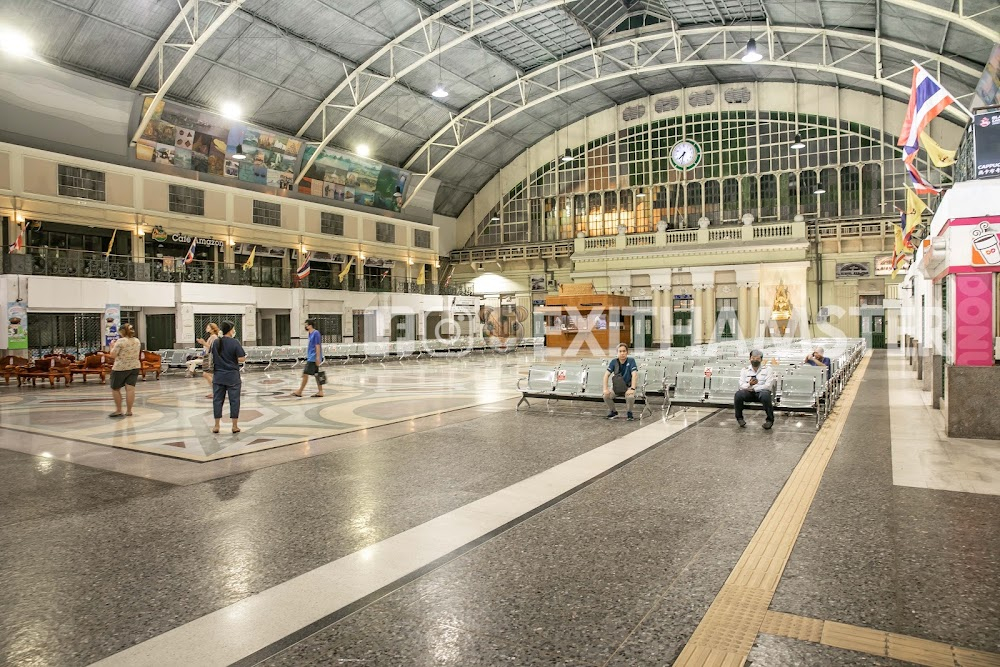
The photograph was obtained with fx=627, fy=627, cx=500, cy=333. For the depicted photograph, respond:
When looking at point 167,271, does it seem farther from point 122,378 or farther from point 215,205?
point 122,378

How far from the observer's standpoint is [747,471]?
735cm

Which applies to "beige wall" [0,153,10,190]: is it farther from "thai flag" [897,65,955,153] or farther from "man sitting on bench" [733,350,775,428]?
"thai flag" [897,65,955,153]

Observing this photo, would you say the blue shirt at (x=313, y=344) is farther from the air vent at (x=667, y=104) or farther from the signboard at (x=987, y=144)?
the air vent at (x=667, y=104)

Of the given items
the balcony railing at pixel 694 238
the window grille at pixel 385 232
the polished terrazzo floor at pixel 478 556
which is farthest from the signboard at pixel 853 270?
the polished terrazzo floor at pixel 478 556

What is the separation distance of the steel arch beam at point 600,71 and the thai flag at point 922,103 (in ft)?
63.8

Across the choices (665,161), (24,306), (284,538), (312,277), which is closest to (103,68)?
(24,306)

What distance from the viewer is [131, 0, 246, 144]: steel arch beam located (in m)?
23.7

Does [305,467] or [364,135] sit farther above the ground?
[364,135]

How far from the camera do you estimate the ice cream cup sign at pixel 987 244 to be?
9445mm

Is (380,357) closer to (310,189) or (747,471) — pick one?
(310,189)

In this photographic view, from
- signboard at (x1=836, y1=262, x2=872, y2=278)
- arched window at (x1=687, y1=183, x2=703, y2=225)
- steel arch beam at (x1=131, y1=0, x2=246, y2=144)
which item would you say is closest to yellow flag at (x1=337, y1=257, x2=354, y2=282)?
steel arch beam at (x1=131, y1=0, x2=246, y2=144)

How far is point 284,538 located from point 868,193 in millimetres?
40395

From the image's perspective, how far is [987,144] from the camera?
945cm

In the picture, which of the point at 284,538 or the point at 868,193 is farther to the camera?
the point at 868,193
